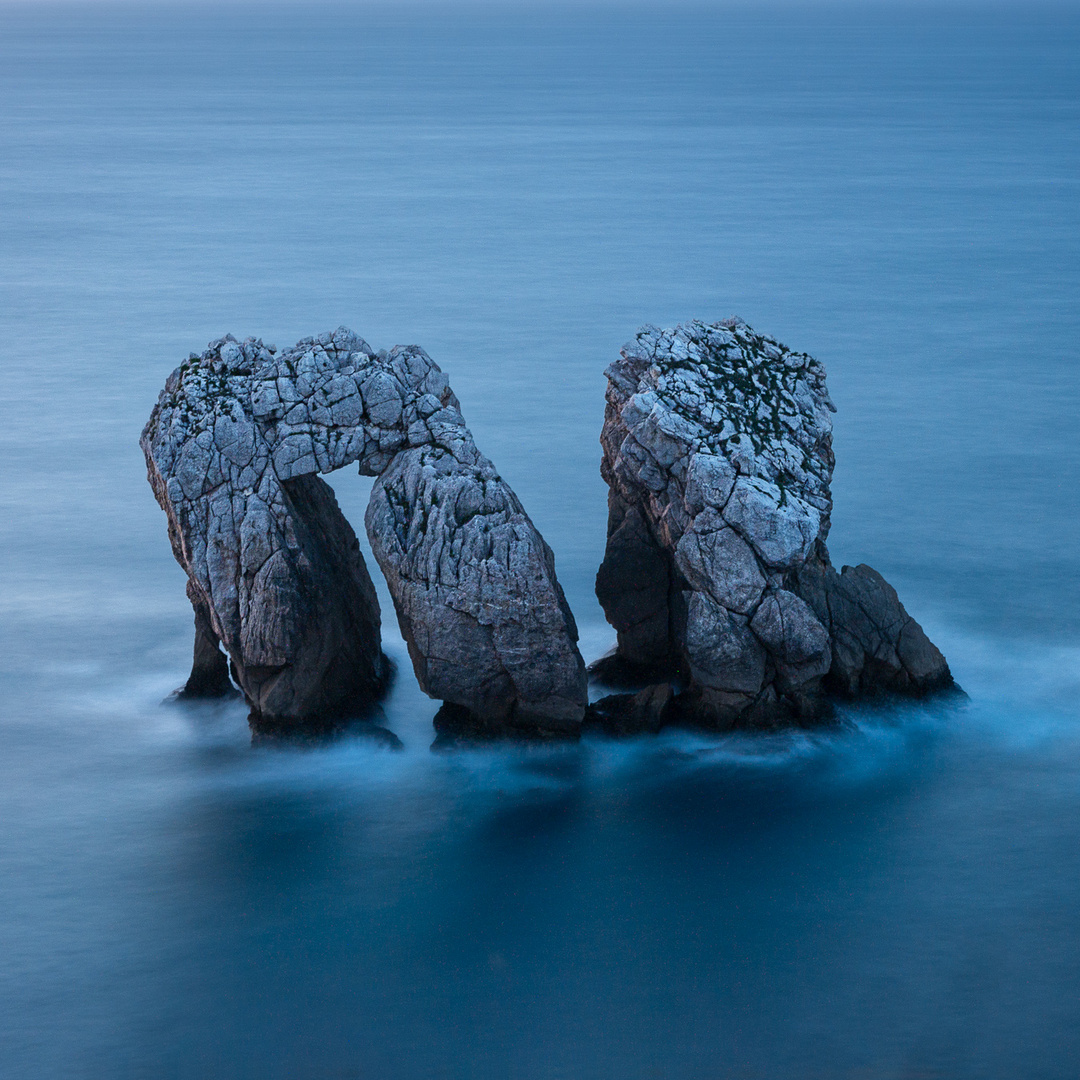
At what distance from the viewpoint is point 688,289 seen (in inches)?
2325

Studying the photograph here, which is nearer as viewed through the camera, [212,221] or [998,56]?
[212,221]

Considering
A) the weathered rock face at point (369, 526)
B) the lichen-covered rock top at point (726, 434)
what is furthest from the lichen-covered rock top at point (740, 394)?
the weathered rock face at point (369, 526)

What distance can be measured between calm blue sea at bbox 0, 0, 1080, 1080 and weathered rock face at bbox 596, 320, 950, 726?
101cm

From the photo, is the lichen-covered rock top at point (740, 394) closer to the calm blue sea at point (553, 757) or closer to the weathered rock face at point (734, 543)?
the weathered rock face at point (734, 543)

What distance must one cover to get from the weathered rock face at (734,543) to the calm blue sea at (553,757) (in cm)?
101

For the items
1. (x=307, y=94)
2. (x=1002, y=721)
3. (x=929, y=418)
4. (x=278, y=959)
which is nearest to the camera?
(x=278, y=959)

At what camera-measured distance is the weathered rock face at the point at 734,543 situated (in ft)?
81.2

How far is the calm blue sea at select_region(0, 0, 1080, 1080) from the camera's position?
2014cm

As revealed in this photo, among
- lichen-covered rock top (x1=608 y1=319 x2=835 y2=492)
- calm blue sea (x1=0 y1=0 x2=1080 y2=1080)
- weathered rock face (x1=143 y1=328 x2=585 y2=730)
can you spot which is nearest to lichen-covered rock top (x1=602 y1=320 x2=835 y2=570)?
lichen-covered rock top (x1=608 y1=319 x2=835 y2=492)

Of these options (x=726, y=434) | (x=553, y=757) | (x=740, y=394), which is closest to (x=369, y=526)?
(x=553, y=757)

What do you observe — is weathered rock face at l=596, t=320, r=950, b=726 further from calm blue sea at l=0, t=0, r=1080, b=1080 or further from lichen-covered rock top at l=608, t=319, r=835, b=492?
calm blue sea at l=0, t=0, r=1080, b=1080

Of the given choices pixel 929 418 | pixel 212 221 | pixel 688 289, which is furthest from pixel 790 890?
pixel 212 221

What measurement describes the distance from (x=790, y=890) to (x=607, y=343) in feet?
102

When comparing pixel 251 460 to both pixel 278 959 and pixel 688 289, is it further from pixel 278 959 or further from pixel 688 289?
pixel 688 289
